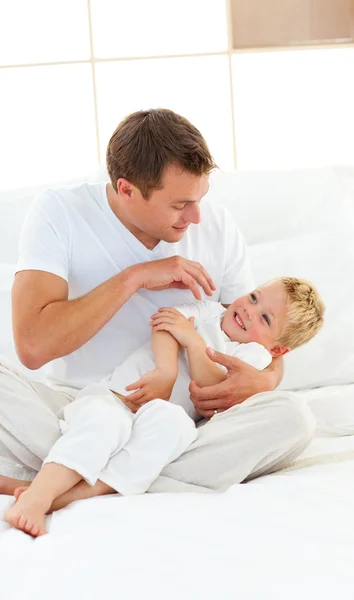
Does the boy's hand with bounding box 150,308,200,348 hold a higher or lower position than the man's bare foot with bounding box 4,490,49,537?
higher

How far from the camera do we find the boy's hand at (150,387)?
1613 mm

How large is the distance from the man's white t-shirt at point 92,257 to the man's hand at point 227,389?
0.20m

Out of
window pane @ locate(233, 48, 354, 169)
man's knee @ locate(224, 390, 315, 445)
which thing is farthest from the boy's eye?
window pane @ locate(233, 48, 354, 169)

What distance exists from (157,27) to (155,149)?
1.50m

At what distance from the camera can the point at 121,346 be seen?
1.80 m

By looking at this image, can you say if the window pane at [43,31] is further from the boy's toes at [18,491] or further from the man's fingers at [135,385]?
the boy's toes at [18,491]

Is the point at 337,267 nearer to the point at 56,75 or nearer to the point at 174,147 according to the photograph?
the point at 174,147

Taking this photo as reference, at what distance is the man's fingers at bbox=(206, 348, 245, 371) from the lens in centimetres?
167

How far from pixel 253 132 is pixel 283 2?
1.52ft

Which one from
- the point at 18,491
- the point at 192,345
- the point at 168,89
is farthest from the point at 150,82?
the point at 18,491

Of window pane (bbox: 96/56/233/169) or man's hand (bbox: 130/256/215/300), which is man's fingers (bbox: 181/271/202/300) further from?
window pane (bbox: 96/56/233/169)

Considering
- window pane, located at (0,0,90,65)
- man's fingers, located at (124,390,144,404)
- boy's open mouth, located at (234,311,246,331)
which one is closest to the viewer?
man's fingers, located at (124,390,144,404)

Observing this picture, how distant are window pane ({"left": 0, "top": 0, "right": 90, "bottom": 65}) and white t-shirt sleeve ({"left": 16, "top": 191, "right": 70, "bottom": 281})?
1.35 metres

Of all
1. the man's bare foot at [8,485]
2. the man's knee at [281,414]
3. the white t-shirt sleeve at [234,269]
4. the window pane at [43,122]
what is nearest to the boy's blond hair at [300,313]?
the white t-shirt sleeve at [234,269]
